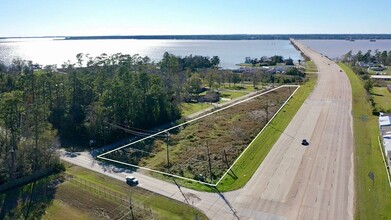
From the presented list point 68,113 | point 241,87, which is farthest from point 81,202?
point 241,87

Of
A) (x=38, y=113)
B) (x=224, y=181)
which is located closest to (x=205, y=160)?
(x=224, y=181)

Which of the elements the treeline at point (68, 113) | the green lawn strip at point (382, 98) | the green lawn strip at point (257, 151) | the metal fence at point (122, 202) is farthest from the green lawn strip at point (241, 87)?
the metal fence at point (122, 202)

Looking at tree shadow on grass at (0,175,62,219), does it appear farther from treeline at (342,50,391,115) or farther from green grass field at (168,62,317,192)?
treeline at (342,50,391,115)

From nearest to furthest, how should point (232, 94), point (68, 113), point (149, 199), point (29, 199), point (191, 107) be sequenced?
point (149, 199) < point (29, 199) < point (68, 113) < point (191, 107) < point (232, 94)

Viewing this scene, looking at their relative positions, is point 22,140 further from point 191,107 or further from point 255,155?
point 191,107

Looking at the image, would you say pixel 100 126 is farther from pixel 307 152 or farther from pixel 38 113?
pixel 307 152

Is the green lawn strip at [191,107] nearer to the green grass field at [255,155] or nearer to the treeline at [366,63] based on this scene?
the green grass field at [255,155]
